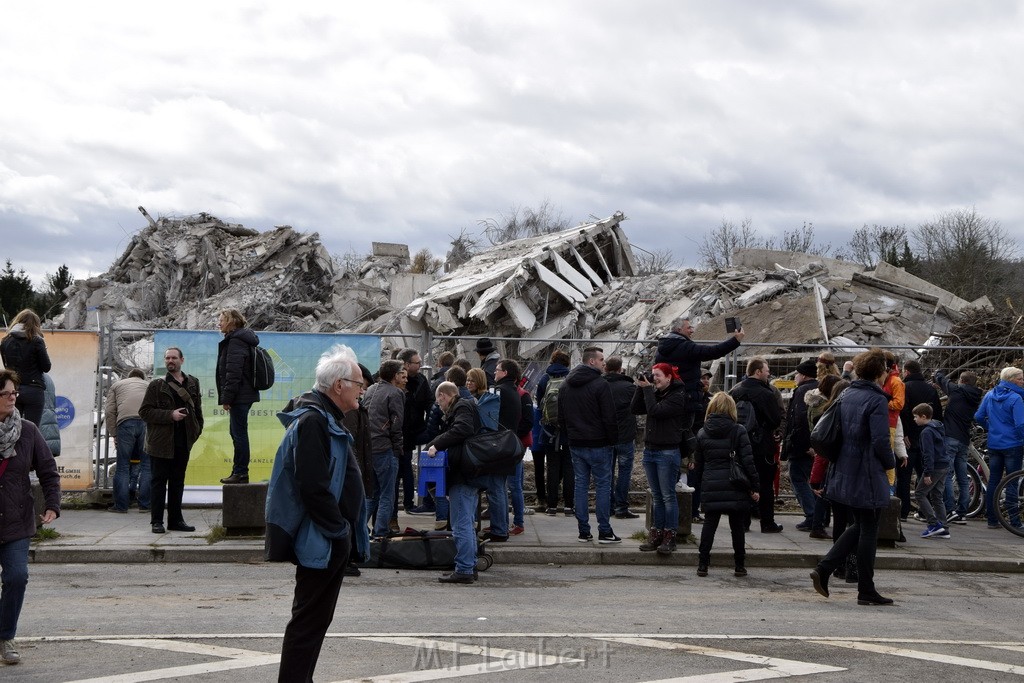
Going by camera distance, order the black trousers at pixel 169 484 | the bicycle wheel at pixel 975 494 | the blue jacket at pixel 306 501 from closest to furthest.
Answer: the blue jacket at pixel 306 501
the black trousers at pixel 169 484
the bicycle wheel at pixel 975 494

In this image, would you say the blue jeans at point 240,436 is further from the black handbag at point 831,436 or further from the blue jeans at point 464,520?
the black handbag at point 831,436

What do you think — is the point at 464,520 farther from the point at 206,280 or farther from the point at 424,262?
the point at 424,262

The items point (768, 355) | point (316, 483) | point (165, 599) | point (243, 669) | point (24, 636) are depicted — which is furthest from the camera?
point (768, 355)

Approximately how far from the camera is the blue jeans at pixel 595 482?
11086mm

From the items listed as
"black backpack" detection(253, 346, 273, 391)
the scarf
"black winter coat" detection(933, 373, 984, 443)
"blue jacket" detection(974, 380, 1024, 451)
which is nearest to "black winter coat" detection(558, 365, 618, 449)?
"black backpack" detection(253, 346, 273, 391)

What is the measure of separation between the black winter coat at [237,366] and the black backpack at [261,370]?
0.15 ft

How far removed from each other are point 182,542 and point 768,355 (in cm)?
1148

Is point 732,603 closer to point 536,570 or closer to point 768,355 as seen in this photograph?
point 536,570

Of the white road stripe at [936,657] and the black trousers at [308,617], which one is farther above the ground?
the black trousers at [308,617]

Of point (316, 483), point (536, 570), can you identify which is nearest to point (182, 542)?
point (536, 570)

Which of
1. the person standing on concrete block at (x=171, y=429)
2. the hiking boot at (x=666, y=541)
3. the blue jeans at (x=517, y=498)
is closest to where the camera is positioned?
the hiking boot at (x=666, y=541)

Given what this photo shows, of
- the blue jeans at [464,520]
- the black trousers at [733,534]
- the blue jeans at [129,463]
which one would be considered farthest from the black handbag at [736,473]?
the blue jeans at [129,463]

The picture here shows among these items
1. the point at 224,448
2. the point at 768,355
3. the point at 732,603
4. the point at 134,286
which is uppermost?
the point at 134,286

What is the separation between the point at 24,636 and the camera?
7047 millimetres
